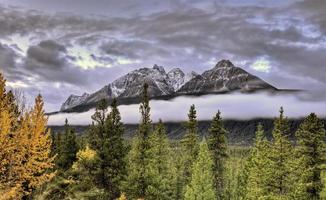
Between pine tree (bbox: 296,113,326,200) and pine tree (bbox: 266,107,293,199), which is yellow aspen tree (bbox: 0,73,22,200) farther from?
pine tree (bbox: 296,113,326,200)

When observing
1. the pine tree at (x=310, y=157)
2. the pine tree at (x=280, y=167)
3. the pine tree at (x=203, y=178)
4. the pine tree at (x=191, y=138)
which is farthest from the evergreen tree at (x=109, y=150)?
the pine tree at (x=191, y=138)

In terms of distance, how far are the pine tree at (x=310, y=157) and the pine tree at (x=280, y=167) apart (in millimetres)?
937

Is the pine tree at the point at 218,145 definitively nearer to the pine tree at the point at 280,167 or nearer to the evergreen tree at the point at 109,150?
the evergreen tree at the point at 109,150

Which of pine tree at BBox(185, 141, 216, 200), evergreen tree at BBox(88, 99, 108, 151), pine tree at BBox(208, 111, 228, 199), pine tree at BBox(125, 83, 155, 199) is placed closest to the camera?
pine tree at BBox(125, 83, 155, 199)

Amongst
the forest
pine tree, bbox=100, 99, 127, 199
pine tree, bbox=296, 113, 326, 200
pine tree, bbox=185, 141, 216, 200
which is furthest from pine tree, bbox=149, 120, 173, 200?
pine tree, bbox=296, 113, 326, 200

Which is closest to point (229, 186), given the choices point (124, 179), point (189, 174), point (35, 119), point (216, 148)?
point (189, 174)

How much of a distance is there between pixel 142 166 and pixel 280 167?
13.0m

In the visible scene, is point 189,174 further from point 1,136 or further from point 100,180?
point 1,136

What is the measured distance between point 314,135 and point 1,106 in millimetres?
25947

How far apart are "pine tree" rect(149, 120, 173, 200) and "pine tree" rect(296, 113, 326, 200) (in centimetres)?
1254

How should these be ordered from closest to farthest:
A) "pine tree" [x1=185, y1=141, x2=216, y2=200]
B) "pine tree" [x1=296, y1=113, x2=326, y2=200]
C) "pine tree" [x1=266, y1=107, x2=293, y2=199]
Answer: "pine tree" [x1=266, y1=107, x2=293, y2=199]
"pine tree" [x1=296, y1=113, x2=326, y2=200]
"pine tree" [x1=185, y1=141, x2=216, y2=200]

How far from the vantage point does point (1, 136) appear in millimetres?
29672

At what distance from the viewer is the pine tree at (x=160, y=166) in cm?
4606

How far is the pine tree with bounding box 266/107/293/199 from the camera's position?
40312 millimetres
